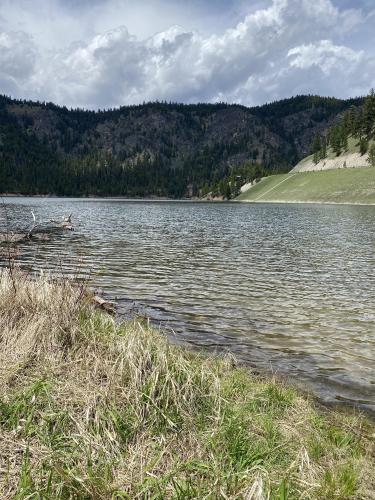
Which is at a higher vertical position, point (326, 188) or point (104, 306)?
point (326, 188)

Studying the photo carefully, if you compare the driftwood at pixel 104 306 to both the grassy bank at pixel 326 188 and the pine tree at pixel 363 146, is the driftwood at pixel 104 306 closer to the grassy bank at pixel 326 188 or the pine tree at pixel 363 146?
the grassy bank at pixel 326 188

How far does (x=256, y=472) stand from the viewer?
4.93 meters

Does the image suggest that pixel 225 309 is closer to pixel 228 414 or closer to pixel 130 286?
pixel 130 286

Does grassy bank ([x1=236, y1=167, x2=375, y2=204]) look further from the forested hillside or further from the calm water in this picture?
the calm water

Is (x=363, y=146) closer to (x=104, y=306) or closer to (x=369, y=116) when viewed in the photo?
(x=369, y=116)

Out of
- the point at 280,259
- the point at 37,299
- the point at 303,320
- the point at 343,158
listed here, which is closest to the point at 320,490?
the point at 37,299

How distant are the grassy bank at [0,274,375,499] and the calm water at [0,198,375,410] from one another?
6.63 ft

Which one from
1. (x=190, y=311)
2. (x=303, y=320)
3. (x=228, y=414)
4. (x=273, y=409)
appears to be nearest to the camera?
(x=228, y=414)

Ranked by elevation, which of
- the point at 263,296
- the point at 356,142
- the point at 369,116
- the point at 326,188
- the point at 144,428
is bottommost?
the point at 263,296

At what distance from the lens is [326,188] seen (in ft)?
483

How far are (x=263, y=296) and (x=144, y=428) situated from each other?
13.8 m

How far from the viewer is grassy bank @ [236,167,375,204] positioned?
130875 mm

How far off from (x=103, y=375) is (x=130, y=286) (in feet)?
47.0

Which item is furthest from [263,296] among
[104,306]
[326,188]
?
[326,188]
